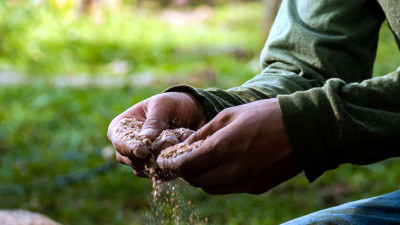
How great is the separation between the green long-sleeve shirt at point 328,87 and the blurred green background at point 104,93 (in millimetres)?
464

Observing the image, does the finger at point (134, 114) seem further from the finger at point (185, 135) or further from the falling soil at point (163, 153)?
the finger at point (185, 135)

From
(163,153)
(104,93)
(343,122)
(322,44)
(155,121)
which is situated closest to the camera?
(343,122)

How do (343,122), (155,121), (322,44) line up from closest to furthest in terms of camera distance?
(343,122) < (155,121) < (322,44)

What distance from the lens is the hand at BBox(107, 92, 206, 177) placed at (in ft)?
5.79

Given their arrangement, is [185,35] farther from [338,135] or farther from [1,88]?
[338,135]

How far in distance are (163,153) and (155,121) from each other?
0.17m

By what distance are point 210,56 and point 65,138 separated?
10.2 feet

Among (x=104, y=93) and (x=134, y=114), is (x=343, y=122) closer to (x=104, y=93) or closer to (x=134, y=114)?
(x=134, y=114)

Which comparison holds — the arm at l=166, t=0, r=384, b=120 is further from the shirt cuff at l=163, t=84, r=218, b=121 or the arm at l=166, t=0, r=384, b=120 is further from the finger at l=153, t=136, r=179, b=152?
the finger at l=153, t=136, r=179, b=152

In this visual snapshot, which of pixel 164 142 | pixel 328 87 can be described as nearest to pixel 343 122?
pixel 328 87

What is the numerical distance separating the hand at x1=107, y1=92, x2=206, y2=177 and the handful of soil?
0.02m

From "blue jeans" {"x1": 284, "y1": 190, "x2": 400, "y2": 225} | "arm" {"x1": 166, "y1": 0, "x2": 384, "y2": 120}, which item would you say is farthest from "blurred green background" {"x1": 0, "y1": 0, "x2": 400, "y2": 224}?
"arm" {"x1": 166, "y1": 0, "x2": 384, "y2": 120}

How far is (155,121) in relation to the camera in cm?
180

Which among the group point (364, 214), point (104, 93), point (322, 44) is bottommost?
point (104, 93)
